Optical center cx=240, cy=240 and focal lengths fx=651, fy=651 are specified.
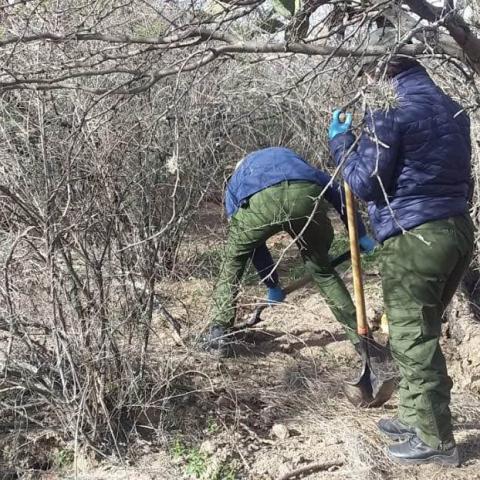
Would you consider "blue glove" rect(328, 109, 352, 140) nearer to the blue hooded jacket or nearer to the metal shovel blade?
the blue hooded jacket

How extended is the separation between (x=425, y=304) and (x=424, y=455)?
737 millimetres

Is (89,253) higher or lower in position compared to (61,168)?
lower

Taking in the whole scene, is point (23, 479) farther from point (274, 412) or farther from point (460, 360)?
point (460, 360)

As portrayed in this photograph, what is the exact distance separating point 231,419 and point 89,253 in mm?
1177

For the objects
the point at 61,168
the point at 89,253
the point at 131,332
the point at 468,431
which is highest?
the point at 61,168

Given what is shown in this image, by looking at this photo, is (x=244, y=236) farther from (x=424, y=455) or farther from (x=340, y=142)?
(x=424, y=455)

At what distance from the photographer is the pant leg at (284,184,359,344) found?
3.77 meters

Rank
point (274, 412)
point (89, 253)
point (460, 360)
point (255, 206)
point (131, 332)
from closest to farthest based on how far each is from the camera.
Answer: point (89, 253)
point (131, 332)
point (274, 412)
point (255, 206)
point (460, 360)

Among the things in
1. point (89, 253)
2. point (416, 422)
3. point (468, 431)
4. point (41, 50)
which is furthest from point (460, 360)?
point (41, 50)

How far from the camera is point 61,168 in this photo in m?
3.12

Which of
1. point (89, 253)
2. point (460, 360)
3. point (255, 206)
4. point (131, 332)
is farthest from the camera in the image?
point (460, 360)

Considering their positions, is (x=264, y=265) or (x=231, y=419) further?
(x=264, y=265)

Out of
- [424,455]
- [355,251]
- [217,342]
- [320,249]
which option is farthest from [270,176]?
[424,455]

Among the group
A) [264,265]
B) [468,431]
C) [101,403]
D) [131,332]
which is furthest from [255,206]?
[468,431]
